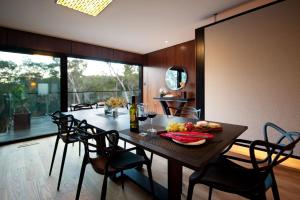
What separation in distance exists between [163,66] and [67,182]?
4.22 m

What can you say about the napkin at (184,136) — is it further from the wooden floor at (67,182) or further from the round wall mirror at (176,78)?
the round wall mirror at (176,78)

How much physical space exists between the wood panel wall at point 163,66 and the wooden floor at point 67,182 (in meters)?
2.82

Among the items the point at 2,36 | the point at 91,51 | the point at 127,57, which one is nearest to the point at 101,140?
the point at 2,36

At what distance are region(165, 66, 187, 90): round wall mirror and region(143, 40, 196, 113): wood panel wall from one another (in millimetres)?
118

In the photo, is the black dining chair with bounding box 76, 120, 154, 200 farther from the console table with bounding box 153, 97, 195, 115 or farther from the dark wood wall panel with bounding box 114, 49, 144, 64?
the dark wood wall panel with bounding box 114, 49, 144, 64

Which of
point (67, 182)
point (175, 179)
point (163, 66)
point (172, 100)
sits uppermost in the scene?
point (163, 66)

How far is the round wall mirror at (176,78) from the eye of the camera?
16.1 feet

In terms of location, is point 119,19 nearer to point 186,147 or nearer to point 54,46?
point 54,46

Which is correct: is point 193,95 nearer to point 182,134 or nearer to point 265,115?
point 265,115

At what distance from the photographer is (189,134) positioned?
51.6 inches

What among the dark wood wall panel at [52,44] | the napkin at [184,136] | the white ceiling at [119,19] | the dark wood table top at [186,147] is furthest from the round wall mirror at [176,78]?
the napkin at [184,136]

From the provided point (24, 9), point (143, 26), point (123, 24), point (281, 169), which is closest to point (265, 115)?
point (281, 169)

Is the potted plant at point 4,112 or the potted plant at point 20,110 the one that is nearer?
the potted plant at point 4,112

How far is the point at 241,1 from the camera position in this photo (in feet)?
8.52
